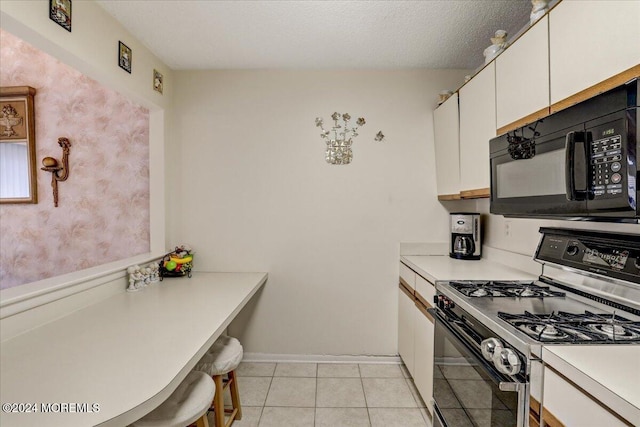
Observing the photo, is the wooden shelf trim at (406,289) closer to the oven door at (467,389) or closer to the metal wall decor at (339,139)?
the oven door at (467,389)

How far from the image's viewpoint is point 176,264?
2545 mm

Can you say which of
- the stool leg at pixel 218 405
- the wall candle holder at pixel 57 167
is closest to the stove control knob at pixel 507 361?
the stool leg at pixel 218 405

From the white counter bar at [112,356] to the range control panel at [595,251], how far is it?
1621mm

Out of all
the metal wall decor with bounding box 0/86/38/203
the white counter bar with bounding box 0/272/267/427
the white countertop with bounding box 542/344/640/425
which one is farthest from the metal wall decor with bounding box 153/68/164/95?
the white countertop with bounding box 542/344/640/425

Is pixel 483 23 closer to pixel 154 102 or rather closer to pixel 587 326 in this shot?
pixel 587 326

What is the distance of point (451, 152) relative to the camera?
2408mm

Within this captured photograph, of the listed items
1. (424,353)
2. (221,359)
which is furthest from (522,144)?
(221,359)

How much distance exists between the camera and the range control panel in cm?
122

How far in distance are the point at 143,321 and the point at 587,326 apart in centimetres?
181

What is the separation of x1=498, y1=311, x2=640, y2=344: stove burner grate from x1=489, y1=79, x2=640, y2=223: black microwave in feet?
1.17

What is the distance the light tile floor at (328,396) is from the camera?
6.71 feet

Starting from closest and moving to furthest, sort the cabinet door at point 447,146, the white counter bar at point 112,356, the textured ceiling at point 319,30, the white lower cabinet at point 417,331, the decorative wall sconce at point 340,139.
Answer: the white counter bar at point 112,356
the textured ceiling at point 319,30
the white lower cabinet at point 417,331
the cabinet door at point 447,146
the decorative wall sconce at point 340,139

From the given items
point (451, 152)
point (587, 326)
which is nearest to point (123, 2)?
point (451, 152)

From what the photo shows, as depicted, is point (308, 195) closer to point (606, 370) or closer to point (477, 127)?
point (477, 127)
